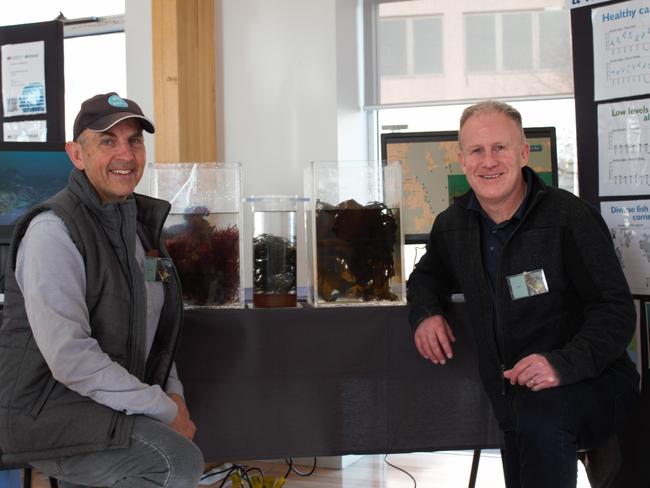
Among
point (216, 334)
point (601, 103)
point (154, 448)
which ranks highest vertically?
point (601, 103)

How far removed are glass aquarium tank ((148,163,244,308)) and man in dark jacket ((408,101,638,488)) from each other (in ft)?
1.72

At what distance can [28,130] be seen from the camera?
367cm

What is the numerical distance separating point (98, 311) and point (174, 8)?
Answer: 2.05 meters

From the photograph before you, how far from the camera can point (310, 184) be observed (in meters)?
2.27

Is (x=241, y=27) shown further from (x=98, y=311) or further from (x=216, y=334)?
(x=98, y=311)

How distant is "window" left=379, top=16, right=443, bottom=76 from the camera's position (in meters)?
3.96

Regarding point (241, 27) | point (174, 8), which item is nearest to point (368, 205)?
point (174, 8)

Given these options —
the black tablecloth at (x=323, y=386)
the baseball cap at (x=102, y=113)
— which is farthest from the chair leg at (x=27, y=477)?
the baseball cap at (x=102, y=113)

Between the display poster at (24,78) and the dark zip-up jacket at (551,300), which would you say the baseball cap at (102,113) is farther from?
the display poster at (24,78)

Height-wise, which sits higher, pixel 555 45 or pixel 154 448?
pixel 555 45

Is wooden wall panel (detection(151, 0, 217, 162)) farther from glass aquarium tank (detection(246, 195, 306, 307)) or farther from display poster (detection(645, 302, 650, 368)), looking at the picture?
display poster (detection(645, 302, 650, 368))

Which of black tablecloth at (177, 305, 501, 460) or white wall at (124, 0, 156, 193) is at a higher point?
white wall at (124, 0, 156, 193)

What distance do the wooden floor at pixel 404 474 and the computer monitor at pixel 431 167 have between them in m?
1.14

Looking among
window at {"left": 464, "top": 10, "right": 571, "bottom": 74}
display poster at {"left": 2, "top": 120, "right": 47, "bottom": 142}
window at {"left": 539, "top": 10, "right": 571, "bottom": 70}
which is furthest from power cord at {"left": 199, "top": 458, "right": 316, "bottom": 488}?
window at {"left": 539, "top": 10, "right": 571, "bottom": 70}
